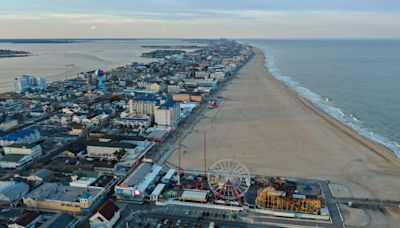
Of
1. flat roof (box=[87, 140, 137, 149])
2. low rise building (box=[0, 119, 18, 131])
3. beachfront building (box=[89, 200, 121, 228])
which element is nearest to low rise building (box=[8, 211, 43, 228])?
beachfront building (box=[89, 200, 121, 228])

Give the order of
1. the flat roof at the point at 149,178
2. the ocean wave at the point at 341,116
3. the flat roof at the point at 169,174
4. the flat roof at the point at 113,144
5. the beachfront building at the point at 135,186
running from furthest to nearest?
the ocean wave at the point at 341,116
the flat roof at the point at 113,144
the flat roof at the point at 169,174
the flat roof at the point at 149,178
the beachfront building at the point at 135,186

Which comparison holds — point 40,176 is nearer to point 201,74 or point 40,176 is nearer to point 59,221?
point 59,221

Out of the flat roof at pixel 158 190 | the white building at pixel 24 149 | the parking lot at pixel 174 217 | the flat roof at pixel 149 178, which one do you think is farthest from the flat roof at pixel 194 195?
the white building at pixel 24 149

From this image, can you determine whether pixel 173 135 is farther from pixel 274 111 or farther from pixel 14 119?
pixel 14 119

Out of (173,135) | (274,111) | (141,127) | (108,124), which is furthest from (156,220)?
(274,111)

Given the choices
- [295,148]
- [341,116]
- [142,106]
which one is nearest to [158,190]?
[295,148]

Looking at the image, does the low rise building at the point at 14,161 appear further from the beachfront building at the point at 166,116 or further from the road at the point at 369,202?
the road at the point at 369,202
